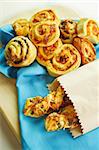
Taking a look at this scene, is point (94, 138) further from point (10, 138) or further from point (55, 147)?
point (10, 138)

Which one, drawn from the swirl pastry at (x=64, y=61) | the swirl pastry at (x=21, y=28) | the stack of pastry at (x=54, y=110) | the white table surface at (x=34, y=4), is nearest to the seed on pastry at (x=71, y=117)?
the stack of pastry at (x=54, y=110)

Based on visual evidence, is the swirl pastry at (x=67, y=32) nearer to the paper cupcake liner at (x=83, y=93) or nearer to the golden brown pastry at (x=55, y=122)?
the paper cupcake liner at (x=83, y=93)

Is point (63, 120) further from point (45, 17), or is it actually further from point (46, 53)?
point (45, 17)

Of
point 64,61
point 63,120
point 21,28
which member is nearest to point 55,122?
point 63,120

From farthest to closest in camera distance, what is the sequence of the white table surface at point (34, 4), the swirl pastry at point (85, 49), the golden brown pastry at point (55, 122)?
the white table surface at point (34, 4) → the swirl pastry at point (85, 49) → the golden brown pastry at point (55, 122)

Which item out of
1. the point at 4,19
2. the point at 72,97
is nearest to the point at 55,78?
the point at 72,97

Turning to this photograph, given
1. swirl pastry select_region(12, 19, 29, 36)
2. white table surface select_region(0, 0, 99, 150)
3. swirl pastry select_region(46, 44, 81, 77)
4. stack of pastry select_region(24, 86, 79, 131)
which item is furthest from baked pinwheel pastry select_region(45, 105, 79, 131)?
white table surface select_region(0, 0, 99, 150)
